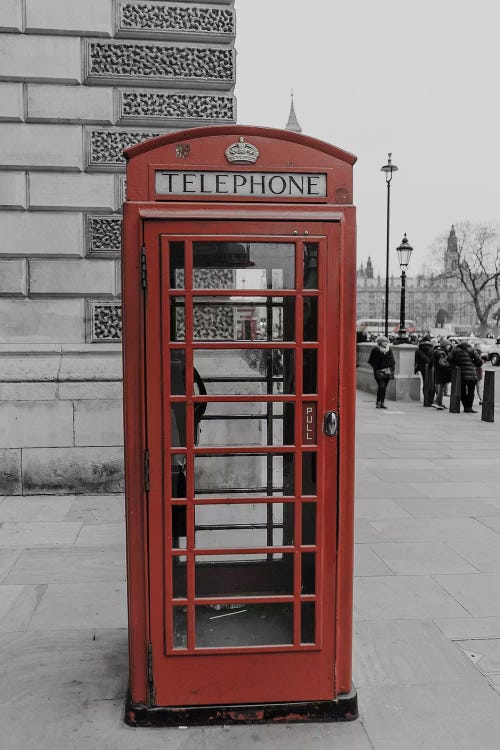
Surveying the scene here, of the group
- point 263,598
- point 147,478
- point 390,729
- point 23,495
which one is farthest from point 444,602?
point 23,495

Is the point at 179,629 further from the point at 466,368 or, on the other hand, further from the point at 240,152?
the point at 466,368

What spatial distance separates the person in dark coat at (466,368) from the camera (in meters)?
14.4

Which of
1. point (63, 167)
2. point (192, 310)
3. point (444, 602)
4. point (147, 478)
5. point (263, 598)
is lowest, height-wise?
point (444, 602)

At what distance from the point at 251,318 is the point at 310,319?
1.20ft

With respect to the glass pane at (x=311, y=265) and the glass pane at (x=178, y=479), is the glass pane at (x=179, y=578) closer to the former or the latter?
the glass pane at (x=178, y=479)

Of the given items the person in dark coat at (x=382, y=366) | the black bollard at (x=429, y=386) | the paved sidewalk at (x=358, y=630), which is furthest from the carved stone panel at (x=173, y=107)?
the black bollard at (x=429, y=386)

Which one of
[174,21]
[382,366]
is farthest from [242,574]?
[382,366]

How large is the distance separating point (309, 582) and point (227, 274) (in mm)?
1414

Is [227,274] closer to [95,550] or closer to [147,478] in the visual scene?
[147,478]

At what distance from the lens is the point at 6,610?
169 inches

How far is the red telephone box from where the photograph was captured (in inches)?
115

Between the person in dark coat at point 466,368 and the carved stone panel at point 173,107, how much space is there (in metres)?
8.95

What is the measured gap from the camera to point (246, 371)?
357 centimetres

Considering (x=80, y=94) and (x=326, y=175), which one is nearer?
(x=326, y=175)
